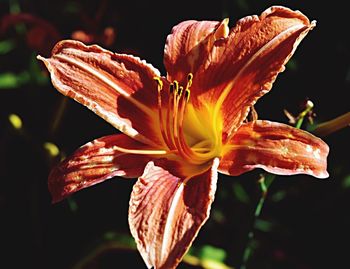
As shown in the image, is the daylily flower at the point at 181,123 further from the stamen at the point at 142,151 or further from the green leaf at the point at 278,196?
the green leaf at the point at 278,196

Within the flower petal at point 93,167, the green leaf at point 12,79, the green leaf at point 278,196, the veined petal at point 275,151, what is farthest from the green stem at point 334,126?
the green leaf at point 12,79

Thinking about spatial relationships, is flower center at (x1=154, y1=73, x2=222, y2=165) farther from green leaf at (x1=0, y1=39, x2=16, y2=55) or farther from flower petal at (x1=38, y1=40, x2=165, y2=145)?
green leaf at (x1=0, y1=39, x2=16, y2=55)

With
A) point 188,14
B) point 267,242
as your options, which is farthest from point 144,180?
point 188,14

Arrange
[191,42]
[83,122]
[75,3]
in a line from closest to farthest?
1. [191,42]
2. [83,122]
3. [75,3]

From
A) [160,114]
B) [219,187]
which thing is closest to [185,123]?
[160,114]

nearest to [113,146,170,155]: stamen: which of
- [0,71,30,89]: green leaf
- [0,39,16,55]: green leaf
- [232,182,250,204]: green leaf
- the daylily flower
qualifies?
the daylily flower

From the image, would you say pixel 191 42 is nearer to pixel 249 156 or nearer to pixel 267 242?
pixel 249 156

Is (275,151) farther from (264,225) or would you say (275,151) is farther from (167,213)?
(264,225)
